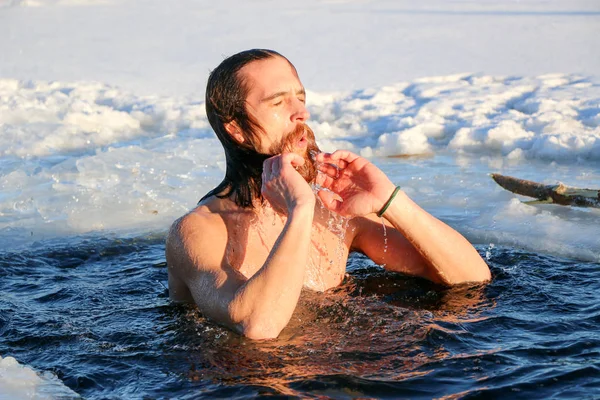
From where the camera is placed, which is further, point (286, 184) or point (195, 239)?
point (195, 239)

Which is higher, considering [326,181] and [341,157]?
[341,157]

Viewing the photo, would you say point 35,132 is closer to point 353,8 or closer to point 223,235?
point 223,235

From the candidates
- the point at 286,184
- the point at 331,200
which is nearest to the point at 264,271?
the point at 286,184

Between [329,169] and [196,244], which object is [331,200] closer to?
[329,169]

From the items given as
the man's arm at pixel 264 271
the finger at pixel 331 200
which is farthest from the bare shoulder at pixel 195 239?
the finger at pixel 331 200

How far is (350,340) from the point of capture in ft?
10.5

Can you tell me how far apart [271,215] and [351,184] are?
1.31 ft

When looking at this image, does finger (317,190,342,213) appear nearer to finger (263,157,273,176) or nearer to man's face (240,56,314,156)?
man's face (240,56,314,156)

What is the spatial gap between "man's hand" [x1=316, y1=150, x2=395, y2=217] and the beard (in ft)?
0.14

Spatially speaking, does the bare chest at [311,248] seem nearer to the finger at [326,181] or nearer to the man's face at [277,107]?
the finger at [326,181]

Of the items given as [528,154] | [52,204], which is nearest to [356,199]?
[52,204]

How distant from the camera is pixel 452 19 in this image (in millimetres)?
14367

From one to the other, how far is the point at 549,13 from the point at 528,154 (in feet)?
26.1

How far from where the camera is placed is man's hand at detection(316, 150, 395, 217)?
11.4 feet
